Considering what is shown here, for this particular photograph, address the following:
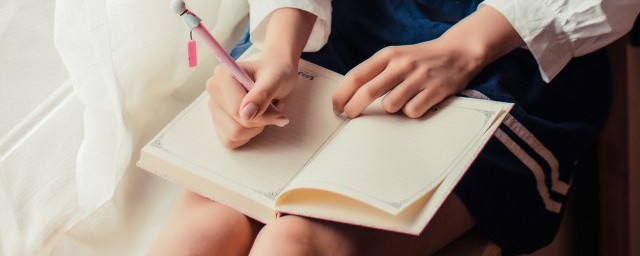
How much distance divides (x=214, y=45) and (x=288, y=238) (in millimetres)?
164

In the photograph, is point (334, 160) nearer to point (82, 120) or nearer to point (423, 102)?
point (423, 102)

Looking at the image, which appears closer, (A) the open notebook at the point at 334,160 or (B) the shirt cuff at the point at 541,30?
(A) the open notebook at the point at 334,160

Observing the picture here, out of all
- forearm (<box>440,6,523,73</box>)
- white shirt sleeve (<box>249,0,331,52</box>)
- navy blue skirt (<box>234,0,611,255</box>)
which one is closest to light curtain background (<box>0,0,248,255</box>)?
white shirt sleeve (<box>249,0,331,52</box>)

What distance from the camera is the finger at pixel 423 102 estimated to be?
587 mm

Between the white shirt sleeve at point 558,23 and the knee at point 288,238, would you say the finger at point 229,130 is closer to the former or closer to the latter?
the knee at point 288,238

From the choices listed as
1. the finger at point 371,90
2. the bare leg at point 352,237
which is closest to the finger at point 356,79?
the finger at point 371,90

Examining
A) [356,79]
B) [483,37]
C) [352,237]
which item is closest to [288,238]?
[352,237]

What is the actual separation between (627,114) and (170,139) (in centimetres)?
64

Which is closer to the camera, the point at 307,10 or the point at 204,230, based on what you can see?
the point at 204,230

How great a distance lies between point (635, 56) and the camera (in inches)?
36.0

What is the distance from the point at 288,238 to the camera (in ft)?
1.75

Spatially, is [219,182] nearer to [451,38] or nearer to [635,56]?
[451,38]

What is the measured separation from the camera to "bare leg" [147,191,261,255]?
560 millimetres

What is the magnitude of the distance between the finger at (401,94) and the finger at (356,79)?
0.09 ft
